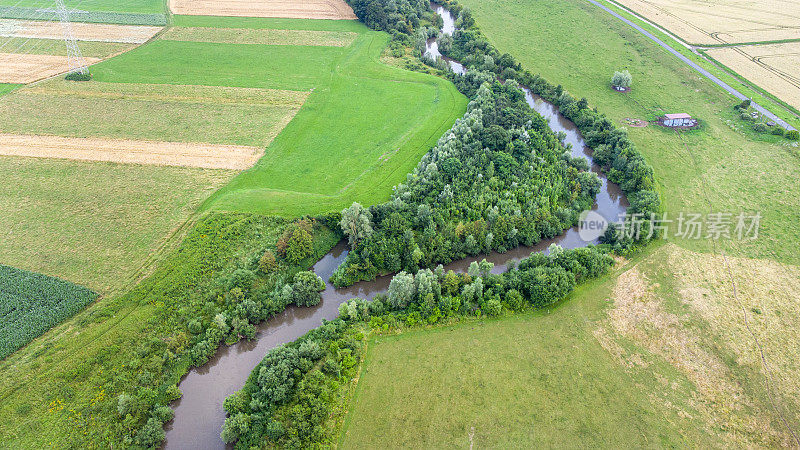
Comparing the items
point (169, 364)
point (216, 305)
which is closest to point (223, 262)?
point (216, 305)

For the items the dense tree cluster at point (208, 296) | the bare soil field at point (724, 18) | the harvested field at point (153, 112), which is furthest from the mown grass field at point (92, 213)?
the bare soil field at point (724, 18)

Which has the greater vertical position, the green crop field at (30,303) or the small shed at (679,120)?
the small shed at (679,120)

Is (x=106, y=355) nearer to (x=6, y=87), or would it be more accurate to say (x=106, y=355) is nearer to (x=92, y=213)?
(x=92, y=213)

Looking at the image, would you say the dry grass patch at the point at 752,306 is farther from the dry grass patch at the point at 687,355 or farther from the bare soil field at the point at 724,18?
the bare soil field at the point at 724,18

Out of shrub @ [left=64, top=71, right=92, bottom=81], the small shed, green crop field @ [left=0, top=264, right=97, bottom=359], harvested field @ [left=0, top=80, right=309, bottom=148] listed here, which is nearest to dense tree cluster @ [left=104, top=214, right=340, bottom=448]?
green crop field @ [left=0, top=264, right=97, bottom=359]

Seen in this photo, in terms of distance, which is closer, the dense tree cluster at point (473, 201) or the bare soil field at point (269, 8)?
the dense tree cluster at point (473, 201)

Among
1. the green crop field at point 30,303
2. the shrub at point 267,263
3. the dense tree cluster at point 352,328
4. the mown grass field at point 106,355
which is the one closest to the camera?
the dense tree cluster at point 352,328

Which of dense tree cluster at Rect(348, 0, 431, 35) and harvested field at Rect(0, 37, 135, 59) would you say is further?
dense tree cluster at Rect(348, 0, 431, 35)

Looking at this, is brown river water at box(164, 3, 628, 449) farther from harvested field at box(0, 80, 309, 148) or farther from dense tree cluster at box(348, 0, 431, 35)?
dense tree cluster at box(348, 0, 431, 35)
